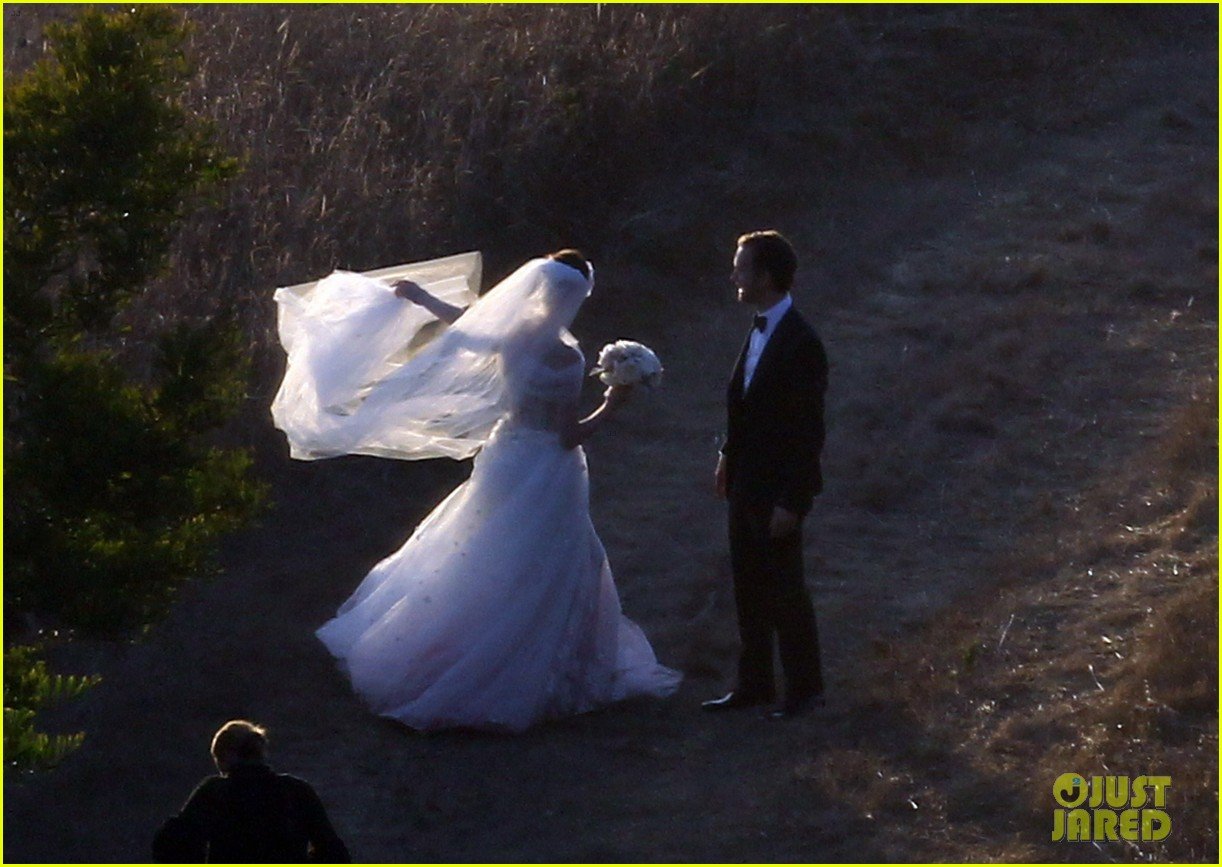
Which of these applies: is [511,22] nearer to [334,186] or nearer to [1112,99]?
[334,186]

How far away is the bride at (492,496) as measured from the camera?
6930mm

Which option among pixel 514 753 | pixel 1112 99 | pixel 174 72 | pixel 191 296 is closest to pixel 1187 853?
pixel 514 753

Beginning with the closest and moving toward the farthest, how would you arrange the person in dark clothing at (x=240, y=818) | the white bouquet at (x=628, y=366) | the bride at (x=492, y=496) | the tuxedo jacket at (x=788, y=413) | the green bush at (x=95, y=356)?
the person in dark clothing at (x=240, y=818) → the green bush at (x=95, y=356) → the tuxedo jacket at (x=788, y=413) → the white bouquet at (x=628, y=366) → the bride at (x=492, y=496)

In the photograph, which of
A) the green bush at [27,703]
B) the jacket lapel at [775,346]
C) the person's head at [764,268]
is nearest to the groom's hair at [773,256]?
the person's head at [764,268]

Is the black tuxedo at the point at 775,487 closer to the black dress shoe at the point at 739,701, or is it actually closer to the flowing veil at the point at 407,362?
the black dress shoe at the point at 739,701

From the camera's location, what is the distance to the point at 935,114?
1520cm

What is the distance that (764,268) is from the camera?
255 inches

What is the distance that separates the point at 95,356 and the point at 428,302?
5.67 ft

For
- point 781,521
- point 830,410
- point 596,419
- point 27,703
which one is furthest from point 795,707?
point 830,410

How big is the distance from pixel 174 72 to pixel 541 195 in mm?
7053

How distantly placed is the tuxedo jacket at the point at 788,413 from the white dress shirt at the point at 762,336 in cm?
2

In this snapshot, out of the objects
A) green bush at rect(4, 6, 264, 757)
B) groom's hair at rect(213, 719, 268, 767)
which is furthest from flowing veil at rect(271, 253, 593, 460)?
groom's hair at rect(213, 719, 268, 767)

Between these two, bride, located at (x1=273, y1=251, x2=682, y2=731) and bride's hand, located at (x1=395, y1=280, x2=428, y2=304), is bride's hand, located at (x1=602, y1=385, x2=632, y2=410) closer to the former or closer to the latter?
bride, located at (x1=273, y1=251, x2=682, y2=731)

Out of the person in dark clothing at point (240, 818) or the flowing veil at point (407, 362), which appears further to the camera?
the flowing veil at point (407, 362)
